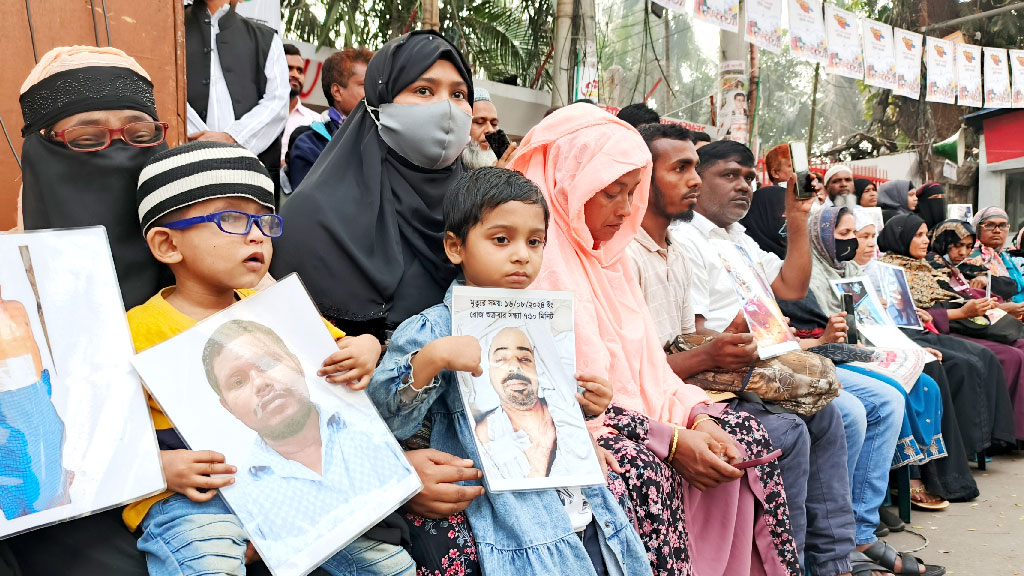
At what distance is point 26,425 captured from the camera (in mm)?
1354

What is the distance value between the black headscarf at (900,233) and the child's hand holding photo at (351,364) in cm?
569

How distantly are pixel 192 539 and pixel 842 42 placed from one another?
8468 mm

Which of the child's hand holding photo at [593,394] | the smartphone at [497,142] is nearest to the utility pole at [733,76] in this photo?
the smartphone at [497,142]

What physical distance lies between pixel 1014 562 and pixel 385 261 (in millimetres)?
3286

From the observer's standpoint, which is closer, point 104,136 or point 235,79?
point 104,136

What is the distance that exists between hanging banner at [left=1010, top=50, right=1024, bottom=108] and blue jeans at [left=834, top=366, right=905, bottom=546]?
8563 millimetres

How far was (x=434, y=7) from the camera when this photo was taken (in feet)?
20.7

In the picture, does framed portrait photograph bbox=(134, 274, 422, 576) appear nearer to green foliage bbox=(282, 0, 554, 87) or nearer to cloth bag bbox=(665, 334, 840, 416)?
cloth bag bbox=(665, 334, 840, 416)

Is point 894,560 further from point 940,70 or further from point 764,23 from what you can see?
point 940,70

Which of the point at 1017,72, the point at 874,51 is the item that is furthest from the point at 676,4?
the point at 1017,72

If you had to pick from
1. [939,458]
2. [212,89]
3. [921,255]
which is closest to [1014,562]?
[939,458]

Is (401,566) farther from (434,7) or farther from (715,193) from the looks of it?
(434,7)

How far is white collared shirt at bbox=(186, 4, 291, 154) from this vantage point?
3.66 metres

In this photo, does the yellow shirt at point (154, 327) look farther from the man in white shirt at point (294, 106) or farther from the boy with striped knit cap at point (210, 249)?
the man in white shirt at point (294, 106)
